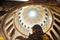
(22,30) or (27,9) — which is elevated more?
(27,9)

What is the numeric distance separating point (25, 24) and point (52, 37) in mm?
2155

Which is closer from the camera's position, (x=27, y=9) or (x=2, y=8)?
(x=2, y=8)

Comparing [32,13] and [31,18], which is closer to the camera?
[31,18]

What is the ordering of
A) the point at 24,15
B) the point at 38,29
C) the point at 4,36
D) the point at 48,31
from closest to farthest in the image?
the point at 38,29 → the point at 4,36 → the point at 48,31 → the point at 24,15

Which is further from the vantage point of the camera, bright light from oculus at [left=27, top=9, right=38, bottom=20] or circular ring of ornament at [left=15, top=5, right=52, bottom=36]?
bright light from oculus at [left=27, top=9, right=38, bottom=20]

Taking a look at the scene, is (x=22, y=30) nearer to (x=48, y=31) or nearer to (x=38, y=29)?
(x=48, y=31)

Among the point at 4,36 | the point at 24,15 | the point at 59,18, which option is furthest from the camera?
the point at 24,15

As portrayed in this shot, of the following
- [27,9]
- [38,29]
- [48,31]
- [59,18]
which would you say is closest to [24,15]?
[27,9]

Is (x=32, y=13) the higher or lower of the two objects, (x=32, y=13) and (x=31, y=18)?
the higher

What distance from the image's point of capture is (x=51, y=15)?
8.73 meters

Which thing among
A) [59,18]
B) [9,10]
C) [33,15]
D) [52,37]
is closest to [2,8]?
[9,10]

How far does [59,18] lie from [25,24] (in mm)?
2802


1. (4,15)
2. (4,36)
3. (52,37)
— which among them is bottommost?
(52,37)

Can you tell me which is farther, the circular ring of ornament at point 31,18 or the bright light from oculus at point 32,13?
the bright light from oculus at point 32,13
